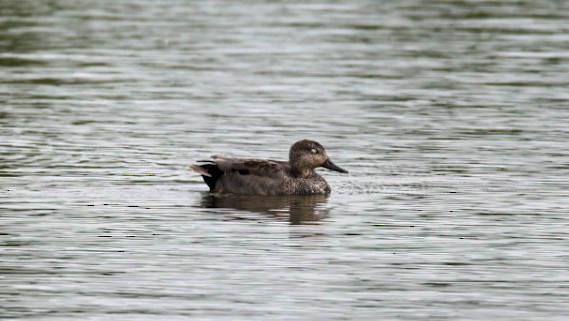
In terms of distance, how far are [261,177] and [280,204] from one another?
0.74 metres

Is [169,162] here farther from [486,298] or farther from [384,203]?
[486,298]

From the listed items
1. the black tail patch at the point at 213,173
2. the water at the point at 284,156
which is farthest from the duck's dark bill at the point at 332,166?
the black tail patch at the point at 213,173

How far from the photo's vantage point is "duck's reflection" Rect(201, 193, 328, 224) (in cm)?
1892

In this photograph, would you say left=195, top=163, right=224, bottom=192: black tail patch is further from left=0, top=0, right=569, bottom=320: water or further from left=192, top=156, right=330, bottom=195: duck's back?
left=0, top=0, right=569, bottom=320: water

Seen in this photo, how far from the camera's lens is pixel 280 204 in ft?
65.2

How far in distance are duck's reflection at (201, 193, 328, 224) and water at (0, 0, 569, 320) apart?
64mm

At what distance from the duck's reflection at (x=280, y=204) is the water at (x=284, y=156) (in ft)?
0.21

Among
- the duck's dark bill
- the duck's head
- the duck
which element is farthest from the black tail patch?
the duck's dark bill

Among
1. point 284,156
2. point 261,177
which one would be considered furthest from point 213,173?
point 284,156

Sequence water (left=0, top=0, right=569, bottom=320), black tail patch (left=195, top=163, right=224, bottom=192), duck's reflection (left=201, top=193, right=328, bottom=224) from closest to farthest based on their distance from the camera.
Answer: water (left=0, top=0, right=569, bottom=320) → duck's reflection (left=201, top=193, right=328, bottom=224) → black tail patch (left=195, top=163, right=224, bottom=192)

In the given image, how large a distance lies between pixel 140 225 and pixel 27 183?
321 centimetres

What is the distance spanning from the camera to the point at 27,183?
67.2 feet

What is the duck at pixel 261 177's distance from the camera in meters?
20.5

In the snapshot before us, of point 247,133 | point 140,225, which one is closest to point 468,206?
point 140,225
